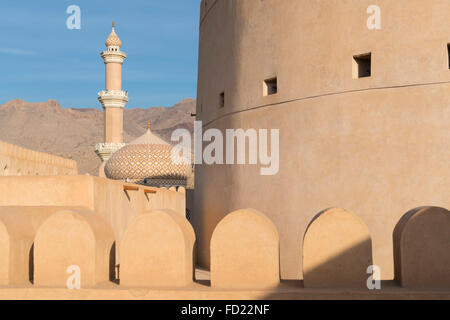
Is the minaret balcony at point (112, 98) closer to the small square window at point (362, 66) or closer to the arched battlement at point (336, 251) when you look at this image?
the small square window at point (362, 66)

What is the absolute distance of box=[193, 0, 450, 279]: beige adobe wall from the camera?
291 inches

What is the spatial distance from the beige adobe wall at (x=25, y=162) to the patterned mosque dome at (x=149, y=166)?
5.69 metres

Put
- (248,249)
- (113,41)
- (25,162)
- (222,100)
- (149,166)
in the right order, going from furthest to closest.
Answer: (113,41)
(149,166)
(25,162)
(222,100)
(248,249)

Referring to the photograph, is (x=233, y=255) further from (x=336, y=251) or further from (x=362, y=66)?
(x=362, y=66)

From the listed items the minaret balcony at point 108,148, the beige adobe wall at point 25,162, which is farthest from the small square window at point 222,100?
the minaret balcony at point 108,148

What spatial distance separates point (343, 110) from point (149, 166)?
1799 centimetres

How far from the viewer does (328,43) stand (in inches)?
320

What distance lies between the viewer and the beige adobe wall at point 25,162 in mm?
14297

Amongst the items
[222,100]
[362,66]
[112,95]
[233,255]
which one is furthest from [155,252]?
[112,95]

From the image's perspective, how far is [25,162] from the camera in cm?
1578

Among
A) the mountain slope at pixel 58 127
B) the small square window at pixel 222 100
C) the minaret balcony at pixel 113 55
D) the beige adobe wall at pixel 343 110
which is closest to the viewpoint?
the beige adobe wall at pixel 343 110

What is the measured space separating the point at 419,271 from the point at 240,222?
1.22m

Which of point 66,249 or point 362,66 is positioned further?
point 362,66

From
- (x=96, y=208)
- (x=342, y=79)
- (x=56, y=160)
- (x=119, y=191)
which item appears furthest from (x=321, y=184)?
(x=56, y=160)
